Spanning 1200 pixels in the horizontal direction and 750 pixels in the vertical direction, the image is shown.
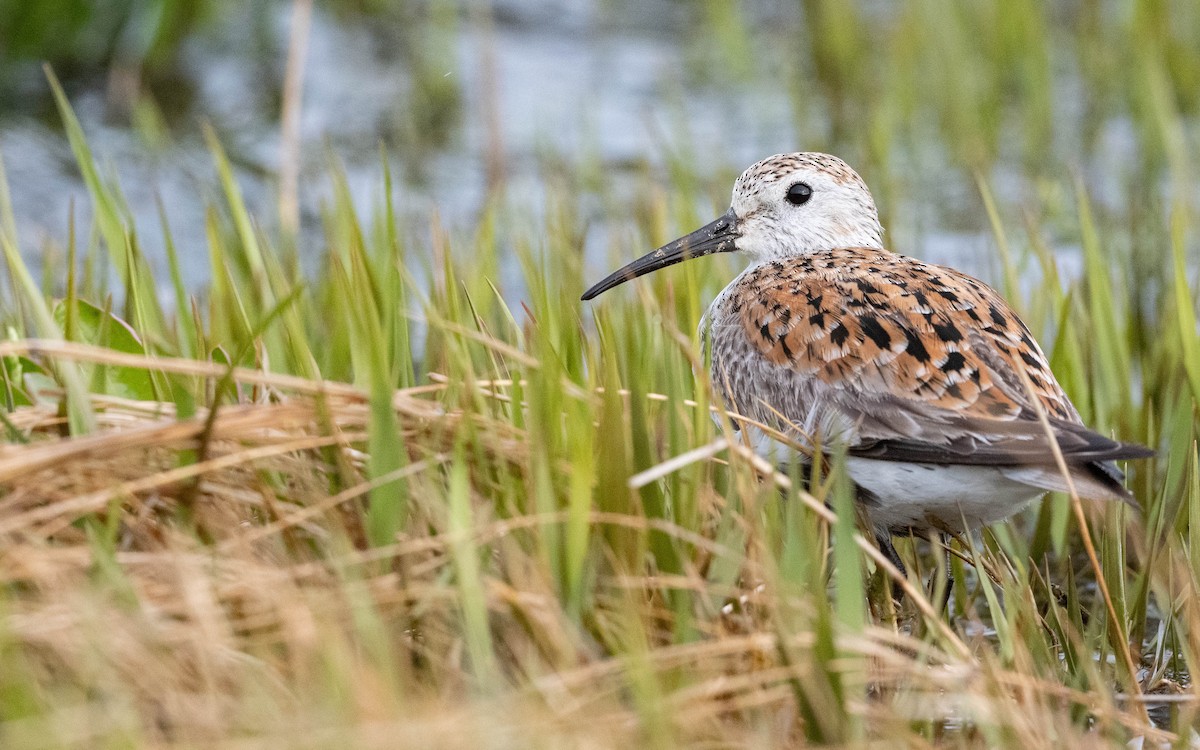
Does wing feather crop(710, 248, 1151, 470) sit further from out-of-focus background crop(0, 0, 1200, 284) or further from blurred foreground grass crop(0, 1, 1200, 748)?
out-of-focus background crop(0, 0, 1200, 284)

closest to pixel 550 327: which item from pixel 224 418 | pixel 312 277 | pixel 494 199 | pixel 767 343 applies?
pixel 767 343

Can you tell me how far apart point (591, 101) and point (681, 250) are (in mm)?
Result: 4708

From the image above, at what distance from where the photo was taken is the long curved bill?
487 cm

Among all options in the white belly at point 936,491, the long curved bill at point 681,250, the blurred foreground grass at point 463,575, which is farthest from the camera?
the long curved bill at point 681,250

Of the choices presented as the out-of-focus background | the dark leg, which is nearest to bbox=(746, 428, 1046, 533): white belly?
the dark leg

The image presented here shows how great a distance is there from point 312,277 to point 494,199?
110 centimetres

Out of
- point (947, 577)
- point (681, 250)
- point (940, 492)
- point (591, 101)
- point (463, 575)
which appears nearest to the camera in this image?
point (463, 575)

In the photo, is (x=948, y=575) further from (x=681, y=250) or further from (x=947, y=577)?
(x=681, y=250)

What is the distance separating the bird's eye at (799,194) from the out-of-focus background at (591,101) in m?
1.72

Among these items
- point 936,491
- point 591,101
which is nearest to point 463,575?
point 936,491

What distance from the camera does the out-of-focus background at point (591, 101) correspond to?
25.5 ft

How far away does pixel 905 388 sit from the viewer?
3.82 meters

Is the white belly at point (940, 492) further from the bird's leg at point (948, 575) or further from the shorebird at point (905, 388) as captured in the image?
the bird's leg at point (948, 575)

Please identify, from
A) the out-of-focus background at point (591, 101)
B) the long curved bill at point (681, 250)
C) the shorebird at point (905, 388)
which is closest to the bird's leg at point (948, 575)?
the shorebird at point (905, 388)
